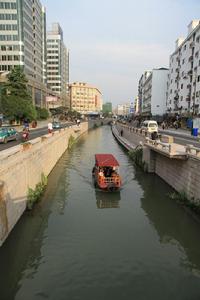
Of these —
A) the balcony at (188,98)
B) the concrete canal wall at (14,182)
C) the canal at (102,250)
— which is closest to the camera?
the canal at (102,250)

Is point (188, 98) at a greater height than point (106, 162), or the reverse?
point (188, 98)

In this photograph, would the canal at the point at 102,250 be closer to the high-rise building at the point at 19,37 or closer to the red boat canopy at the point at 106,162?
the red boat canopy at the point at 106,162

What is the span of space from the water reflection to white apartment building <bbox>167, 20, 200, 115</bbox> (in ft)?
152

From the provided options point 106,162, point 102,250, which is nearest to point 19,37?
point 106,162

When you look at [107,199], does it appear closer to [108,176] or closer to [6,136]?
[108,176]

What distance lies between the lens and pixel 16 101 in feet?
198

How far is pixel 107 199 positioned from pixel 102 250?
26.8 ft

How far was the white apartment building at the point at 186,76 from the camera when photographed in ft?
213

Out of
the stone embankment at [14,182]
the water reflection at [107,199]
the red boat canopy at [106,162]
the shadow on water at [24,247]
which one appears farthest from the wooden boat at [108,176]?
the stone embankment at [14,182]

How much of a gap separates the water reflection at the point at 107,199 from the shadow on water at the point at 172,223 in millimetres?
2149

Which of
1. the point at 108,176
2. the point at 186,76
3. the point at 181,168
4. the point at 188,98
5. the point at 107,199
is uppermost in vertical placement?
the point at 186,76

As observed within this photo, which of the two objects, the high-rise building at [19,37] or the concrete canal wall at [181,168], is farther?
the high-rise building at [19,37]

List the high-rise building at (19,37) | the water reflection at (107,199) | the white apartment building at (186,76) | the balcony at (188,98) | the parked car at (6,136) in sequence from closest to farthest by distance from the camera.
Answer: the water reflection at (107,199)
the parked car at (6,136)
the white apartment building at (186,76)
the balcony at (188,98)
the high-rise building at (19,37)

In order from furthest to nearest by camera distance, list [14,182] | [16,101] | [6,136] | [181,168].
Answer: [16,101], [6,136], [181,168], [14,182]
